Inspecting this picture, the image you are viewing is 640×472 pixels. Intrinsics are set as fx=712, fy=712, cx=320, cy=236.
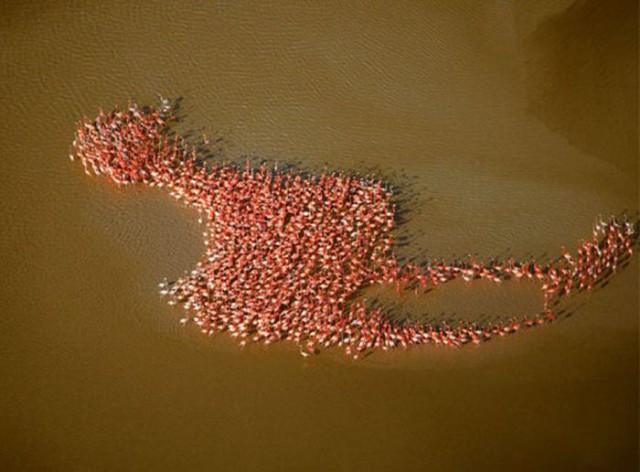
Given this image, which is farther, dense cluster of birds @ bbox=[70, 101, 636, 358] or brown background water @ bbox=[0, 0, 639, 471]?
dense cluster of birds @ bbox=[70, 101, 636, 358]

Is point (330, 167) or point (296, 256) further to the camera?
point (330, 167)

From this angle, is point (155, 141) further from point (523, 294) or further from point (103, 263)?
point (523, 294)

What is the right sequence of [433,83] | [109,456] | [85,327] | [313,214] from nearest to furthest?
1. [109,456]
2. [85,327]
3. [313,214]
4. [433,83]

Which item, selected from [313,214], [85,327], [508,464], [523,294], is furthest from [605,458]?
[85,327]

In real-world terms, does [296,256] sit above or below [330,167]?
below
